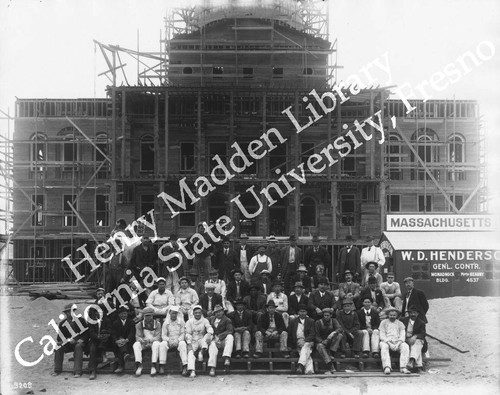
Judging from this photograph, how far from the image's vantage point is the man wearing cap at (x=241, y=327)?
14.0 meters

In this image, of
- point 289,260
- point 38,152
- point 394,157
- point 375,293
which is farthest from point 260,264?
point 38,152

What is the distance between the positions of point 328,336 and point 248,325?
1.85 metres

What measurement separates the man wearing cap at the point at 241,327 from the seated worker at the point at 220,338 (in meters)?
0.16

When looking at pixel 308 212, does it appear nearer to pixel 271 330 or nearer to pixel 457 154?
pixel 457 154

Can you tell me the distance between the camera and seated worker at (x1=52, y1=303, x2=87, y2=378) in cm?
1376

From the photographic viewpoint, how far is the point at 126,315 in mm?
14023

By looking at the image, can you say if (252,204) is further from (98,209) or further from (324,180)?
(98,209)

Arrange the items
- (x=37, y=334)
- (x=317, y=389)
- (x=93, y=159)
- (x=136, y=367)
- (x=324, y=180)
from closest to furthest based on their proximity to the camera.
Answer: (x=317, y=389), (x=136, y=367), (x=37, y=334), (x=324, y=180), (x=93, y=159)

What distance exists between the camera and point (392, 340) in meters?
14.1

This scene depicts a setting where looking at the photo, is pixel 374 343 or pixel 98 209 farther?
pixel 98 209

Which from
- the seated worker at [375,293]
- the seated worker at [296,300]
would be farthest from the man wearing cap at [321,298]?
the seated worker at [375,293]

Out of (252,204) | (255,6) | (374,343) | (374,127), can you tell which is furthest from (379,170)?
(374,343)

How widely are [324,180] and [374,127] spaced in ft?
12.2

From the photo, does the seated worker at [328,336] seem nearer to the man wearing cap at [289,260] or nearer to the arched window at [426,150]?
the man wearing cap at [289,260]
